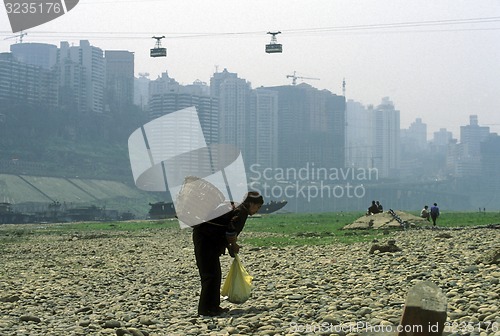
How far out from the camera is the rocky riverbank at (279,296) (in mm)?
8328

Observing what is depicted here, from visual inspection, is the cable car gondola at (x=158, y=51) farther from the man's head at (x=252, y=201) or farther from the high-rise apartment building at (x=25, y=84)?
the high-rise apartment building at (x=25, y=84)

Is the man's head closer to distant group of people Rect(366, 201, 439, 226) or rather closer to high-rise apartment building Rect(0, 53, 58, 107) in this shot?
distant group of people Rect(366, 201, 439, 226)

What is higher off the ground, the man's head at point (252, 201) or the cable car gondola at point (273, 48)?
the cable car gondola at point (273, 48)

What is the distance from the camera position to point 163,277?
17016 mm

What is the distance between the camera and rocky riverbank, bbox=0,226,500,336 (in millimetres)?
8328

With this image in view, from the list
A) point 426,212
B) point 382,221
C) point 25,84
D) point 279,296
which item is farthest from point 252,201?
point 25,84

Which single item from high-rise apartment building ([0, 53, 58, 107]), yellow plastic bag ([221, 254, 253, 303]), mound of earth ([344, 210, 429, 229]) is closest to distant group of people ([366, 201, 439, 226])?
mound of earth ([344, 210, 429, 229])

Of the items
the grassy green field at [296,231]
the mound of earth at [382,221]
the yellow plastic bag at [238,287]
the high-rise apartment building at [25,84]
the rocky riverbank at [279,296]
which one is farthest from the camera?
the high-rise apartment building at [25,84]

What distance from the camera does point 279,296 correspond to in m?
11.1

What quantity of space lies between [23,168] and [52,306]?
13473 cm

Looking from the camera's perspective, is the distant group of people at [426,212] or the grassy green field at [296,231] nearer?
the grassy green field at [296,231]

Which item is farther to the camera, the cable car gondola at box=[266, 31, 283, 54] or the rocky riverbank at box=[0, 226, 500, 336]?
the cable car gondola at box=[266, 31, 283, 54]

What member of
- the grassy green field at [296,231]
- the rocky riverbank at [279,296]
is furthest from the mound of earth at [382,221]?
the rocky riverbank at [279,296]

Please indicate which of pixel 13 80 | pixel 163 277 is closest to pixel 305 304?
pixel 163 277
